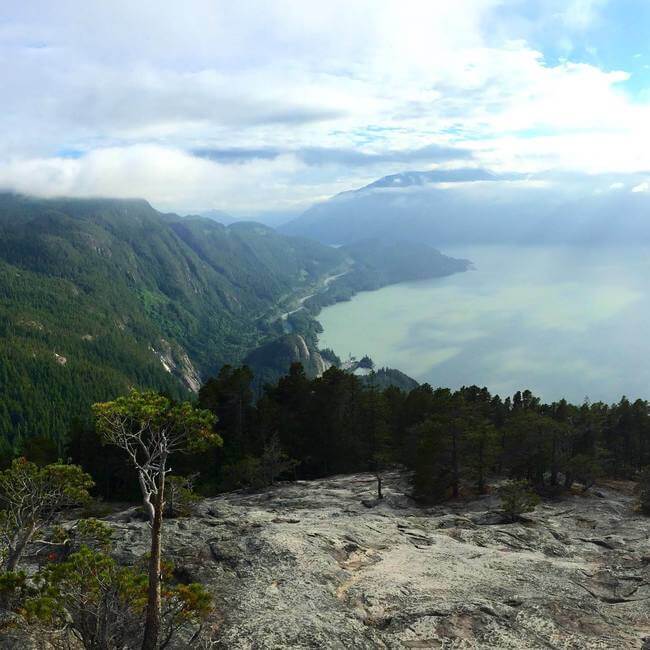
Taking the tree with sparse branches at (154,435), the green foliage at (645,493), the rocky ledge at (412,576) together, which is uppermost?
the tree with sparse branches at (154,435)

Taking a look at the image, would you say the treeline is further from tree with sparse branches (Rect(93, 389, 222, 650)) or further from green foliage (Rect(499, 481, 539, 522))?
tree with sparse branches (Rect(93, 389, 222, 650))

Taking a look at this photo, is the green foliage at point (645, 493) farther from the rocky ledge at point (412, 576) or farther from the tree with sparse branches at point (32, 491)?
the tree with sparse branches at point (32, 491)

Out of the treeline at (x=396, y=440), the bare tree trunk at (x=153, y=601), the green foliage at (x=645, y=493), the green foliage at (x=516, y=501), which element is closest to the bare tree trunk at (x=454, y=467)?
the treeline at (x=396, y=440)

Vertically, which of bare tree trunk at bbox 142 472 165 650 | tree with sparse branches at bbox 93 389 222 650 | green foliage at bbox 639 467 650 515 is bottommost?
green foliage at bbox 639 467 650 515

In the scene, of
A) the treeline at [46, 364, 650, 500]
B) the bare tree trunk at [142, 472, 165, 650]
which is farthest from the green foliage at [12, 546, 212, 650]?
the treeline at [46, 364, 650, 500]

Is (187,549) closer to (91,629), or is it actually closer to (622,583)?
(91,629)

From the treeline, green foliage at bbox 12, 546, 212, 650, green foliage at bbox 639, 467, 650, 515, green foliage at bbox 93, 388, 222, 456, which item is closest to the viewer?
green foliage at bbox 12, 546, 212, 650

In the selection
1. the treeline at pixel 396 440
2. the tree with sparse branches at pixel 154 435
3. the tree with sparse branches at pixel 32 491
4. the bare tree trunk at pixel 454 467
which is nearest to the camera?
the tree with sparse branches at pixel 154 435

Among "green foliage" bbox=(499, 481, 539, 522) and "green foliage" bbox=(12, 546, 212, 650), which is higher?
"green foliage" bbox=(12, 546, 212, 650)
